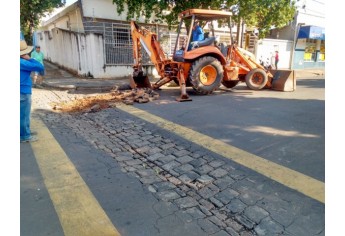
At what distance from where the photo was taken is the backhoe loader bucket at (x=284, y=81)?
9.59m

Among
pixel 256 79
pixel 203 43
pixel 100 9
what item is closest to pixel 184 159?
pixel 203 43

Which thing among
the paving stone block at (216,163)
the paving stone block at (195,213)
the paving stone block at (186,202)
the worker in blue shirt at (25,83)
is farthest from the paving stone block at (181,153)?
the worker in blue shirt at (25,83)

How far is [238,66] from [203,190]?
6941mm

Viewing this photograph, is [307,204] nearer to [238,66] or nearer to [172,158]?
[172,158]

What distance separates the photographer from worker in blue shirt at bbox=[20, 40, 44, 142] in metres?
4.21

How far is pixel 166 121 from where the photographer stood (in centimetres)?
577

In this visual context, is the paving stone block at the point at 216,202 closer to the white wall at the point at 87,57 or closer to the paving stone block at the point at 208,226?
the paving stone block at the point at 208,226

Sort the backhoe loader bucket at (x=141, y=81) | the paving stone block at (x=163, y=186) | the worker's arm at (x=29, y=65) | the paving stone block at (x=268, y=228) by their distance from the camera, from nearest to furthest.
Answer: the paving stone block at (x=268, y=228), the paving stone block at (x=163, y=186), the worker's arm at (x=29, y=65), the backhoe loader bucket at (x=141, y=81)

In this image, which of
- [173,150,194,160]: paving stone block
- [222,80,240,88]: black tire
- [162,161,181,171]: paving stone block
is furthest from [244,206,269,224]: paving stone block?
[222,80,240,88]: black tire

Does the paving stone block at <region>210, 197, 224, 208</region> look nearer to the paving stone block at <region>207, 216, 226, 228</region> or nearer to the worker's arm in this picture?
the paving stone block at <region>207, 216, 226, 228</region>

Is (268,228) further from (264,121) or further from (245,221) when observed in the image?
(264,121)

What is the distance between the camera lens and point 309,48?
80.8ft

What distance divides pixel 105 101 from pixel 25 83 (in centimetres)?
345

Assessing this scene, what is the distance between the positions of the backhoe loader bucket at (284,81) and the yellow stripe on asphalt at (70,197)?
8.38 metres
